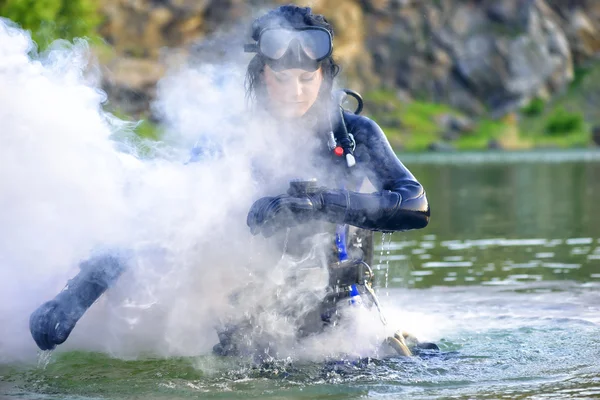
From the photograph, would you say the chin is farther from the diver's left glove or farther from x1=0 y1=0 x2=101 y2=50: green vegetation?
x1=0 y1=0 x2=101 y2=50: green vegetation

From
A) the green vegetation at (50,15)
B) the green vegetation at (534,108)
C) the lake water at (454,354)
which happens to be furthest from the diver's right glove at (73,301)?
the green vegetation at (534,108)

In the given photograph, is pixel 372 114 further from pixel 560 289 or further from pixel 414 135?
pixel 560 289

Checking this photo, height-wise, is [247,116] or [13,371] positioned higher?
[247,116]

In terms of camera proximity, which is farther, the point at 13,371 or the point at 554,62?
the point at 554,62

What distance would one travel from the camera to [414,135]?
94812 mm

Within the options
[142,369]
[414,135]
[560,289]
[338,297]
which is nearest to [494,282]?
[560,289]

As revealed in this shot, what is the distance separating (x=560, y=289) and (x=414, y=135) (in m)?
84.5

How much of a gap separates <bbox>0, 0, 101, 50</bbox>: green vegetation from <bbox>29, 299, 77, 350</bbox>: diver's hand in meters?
35.1

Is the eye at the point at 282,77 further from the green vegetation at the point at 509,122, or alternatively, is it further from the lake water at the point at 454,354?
the green vegetation at the point at 509,122

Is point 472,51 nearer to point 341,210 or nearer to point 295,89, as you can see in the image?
point 295,89

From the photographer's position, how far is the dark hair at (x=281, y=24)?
7.62 meters

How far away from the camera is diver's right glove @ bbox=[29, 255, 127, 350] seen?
703 cm

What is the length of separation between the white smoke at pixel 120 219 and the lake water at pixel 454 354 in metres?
0.26

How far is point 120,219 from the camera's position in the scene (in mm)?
7598
